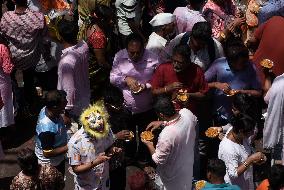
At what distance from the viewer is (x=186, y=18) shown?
766 cm

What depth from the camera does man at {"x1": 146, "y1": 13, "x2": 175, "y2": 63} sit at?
23.8ft

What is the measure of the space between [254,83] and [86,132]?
2.22 metres

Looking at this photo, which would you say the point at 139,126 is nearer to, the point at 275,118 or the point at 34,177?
the point at 275,118

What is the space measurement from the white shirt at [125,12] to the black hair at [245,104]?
9.15ft

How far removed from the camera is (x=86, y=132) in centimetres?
549

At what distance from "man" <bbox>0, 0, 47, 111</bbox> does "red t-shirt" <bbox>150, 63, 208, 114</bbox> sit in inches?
79.8

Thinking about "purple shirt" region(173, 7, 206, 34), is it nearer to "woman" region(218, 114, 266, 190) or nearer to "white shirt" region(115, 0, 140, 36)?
"white shirt" region(115, 0, 140, 36)

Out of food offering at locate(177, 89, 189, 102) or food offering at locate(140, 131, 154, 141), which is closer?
food offering at locate(140, 131, 154, 141)

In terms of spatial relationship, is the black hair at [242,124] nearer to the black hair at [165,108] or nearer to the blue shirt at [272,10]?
the black hair at [165,108]

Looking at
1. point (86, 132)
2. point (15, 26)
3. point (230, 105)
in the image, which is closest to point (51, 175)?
point (86, 132)

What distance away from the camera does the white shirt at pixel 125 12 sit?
8414 mm

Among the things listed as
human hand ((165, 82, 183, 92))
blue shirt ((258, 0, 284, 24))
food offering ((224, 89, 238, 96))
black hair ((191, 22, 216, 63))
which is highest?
blue shirt ((258, 0, 284, 24))

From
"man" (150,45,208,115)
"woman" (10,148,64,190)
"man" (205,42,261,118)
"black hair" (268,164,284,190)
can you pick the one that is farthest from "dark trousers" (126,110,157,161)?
"black hair" (268,164,284,190)

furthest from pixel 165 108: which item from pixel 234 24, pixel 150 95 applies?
pixel 234 24
